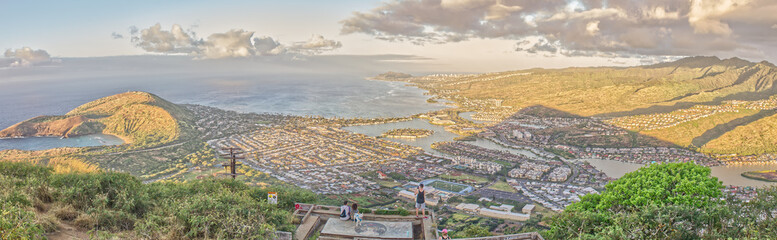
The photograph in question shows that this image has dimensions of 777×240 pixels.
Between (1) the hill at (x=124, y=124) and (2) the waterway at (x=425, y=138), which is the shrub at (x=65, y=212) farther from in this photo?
(2) the waterway at (x=425, y=138)

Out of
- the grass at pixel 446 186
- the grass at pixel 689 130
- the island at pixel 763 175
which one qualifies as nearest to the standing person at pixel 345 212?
the grass at pixel 446 186

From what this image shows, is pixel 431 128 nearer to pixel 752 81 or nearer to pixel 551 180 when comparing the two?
pixel 551 180

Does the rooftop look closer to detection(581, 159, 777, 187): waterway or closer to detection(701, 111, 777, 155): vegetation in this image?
detection(581, 159, 777, 187): waterway

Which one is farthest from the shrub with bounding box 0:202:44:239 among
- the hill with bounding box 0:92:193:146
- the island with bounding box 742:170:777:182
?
the island with bounding box 742:170:777:182

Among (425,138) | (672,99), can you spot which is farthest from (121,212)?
(672,99)

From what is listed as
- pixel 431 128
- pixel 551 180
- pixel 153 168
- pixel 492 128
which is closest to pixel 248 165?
pixel 153 168

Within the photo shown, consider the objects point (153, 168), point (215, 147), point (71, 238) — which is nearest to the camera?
point (71, 238)

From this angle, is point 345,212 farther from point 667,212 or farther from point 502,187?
point 502,187
